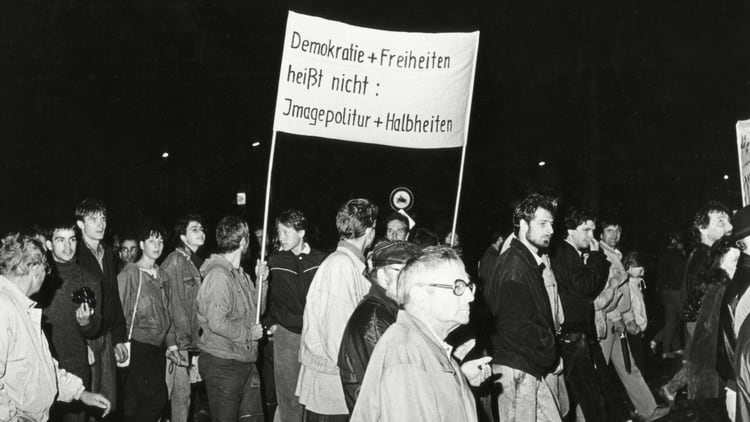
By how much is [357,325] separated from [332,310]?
149 centimetres

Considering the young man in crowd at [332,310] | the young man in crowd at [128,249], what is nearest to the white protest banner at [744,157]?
the young man in crowd at [332,310]

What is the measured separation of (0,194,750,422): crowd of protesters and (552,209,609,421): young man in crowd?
0.02 m

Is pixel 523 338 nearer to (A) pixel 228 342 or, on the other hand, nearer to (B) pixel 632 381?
(A) pixel 228 342

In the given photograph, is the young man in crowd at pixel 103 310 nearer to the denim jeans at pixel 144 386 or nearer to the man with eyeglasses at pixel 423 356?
the denim jeans at pixel 144 386

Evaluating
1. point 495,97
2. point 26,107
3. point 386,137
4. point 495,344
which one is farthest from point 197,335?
point 495,97

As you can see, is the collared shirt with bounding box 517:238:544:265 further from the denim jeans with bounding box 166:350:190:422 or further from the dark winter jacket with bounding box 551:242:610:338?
the denim jeans with bounding box 166:350:190:422

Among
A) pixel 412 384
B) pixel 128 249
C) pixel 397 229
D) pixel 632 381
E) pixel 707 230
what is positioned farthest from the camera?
pixel 128 249

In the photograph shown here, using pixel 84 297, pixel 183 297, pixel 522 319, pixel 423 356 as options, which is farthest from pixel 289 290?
pixel 423 356

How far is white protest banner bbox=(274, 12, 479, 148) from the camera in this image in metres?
8.27

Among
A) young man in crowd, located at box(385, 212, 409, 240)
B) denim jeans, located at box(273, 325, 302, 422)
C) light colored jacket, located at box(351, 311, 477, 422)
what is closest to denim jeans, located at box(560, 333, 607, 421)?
young man in crowd, located at box(385, 212, 409, 240)

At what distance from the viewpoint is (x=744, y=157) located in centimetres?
835

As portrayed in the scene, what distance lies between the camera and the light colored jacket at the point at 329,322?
22.1 ft

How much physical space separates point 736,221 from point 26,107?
18930 millimetres

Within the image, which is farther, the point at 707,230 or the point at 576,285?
the point at 707,230
